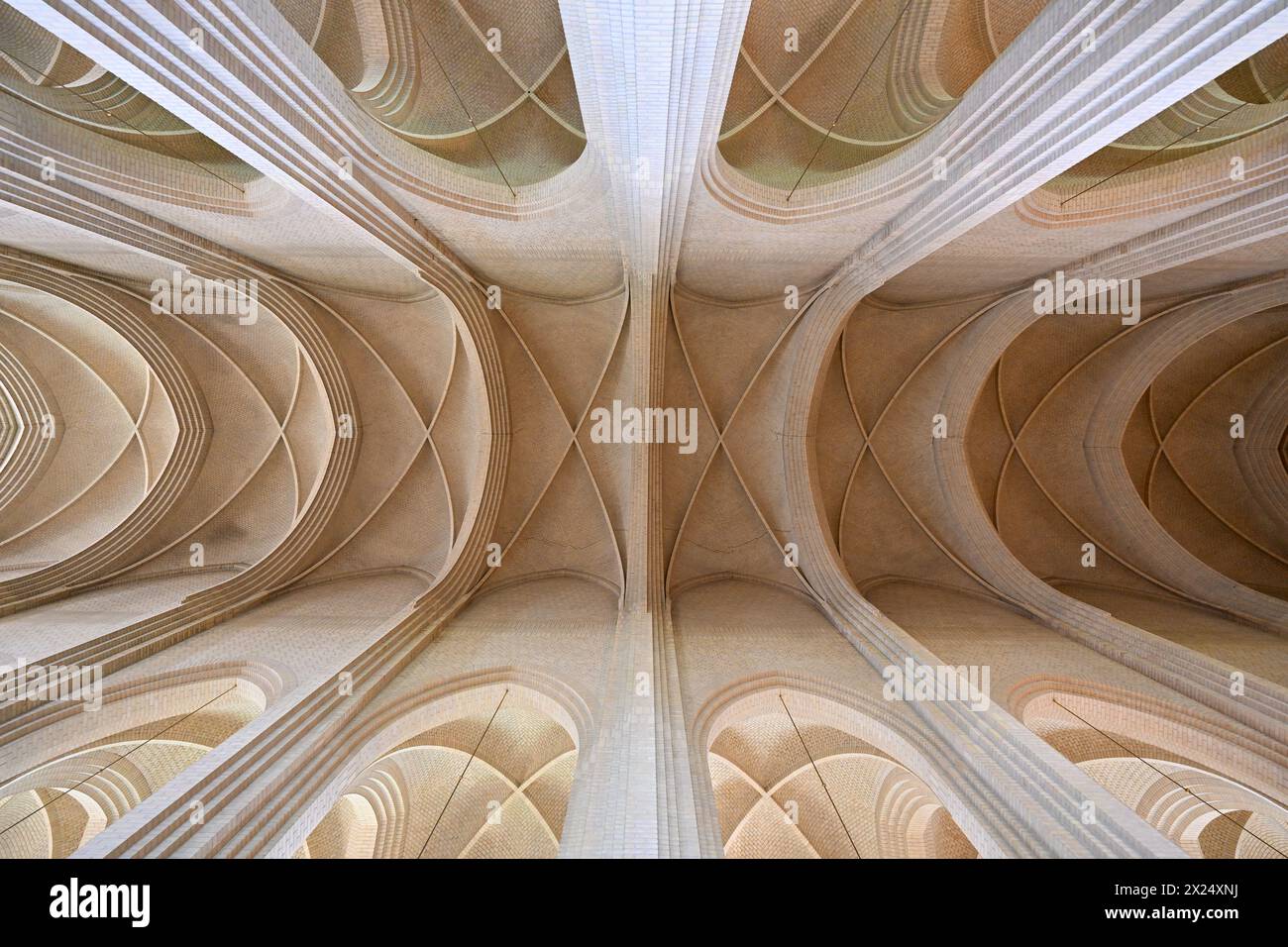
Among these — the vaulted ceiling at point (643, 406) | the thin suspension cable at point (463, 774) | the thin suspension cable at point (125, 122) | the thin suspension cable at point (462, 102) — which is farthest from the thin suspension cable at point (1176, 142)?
the thin suspension cable at point (125, 122)

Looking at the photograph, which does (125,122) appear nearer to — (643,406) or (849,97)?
(643,406)

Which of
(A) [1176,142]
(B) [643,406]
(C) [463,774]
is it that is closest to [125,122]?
(B) [643,406]

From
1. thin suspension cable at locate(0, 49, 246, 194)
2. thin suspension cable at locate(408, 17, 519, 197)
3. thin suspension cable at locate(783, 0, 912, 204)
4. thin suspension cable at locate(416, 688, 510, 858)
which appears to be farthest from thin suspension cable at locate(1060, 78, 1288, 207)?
thin suspension cable at locate(0, 49, 246, 194)

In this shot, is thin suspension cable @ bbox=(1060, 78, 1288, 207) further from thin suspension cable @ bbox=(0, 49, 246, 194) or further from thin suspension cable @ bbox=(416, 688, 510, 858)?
thin suspension cable @ bbox=(0, 49, 246, 194)

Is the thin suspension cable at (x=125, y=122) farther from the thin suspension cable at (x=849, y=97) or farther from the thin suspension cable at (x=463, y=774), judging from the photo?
the thin suspension cable at (x=463, y=774)

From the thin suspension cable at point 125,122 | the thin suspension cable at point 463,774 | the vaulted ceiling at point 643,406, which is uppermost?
the thin suspension cable at point 125,122

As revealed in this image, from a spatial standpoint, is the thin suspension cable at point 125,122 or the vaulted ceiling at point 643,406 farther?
the thin suspension cable at point 125,122

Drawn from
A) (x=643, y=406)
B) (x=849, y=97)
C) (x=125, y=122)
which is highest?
(x=849, y=97)

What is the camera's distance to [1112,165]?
806 cm

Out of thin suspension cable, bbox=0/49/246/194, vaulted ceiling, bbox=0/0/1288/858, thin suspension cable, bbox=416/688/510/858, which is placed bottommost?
thin suspension cable, bbox=416/688/510/858

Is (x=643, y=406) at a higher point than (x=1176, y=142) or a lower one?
lower

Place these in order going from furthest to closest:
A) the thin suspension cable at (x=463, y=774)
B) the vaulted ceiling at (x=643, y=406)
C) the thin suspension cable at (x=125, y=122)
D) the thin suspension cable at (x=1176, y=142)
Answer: the thin suspension cable at (x=463, y=774)
the thin suspension cable at (x=125, y=122)
the thin suspension cable at (x=1176, y=142)
the vaulted ceiling at (x=643, y=406)

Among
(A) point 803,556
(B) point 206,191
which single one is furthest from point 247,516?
(A) point 803,556

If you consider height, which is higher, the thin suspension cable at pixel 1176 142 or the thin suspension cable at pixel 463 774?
the thin suspension cable at pixel 1176 142
